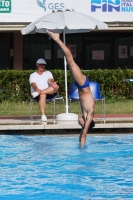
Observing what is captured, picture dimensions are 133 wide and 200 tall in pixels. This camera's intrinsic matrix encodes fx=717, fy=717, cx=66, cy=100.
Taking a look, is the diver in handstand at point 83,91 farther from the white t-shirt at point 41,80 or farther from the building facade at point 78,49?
the building facade at point 78,49

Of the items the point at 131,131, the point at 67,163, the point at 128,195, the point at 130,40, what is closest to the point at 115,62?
the point at 130,40

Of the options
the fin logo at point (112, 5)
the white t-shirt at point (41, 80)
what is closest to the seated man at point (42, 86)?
the white t-shirt at point (41, 80)

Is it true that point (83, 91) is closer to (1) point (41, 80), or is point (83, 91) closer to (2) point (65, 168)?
(2) point (65, 168)

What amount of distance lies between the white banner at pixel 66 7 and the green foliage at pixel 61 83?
8.66ft

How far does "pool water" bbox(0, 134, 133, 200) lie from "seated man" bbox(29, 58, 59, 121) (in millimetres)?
1916

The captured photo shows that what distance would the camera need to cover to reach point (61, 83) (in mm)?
22281

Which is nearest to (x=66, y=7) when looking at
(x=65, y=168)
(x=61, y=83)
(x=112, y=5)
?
(x=112, y=5)

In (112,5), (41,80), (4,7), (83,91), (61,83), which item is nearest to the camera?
(83,91)

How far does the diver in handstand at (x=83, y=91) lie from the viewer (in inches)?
457

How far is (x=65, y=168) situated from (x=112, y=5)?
1544cm

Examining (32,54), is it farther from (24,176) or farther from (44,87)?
(24,176)

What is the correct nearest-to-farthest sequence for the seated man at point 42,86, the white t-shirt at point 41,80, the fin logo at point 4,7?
the seated man at point 42,86, the white t-shirt at point 41,80, the fin logo at point 4,7

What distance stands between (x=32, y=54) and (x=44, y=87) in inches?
413

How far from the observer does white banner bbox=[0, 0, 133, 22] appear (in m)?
24.2
